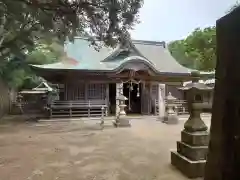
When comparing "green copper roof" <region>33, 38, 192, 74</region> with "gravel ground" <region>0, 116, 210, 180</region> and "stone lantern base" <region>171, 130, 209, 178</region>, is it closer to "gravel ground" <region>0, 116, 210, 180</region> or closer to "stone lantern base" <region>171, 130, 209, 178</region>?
"gravel ground" <region>0, 116, 210, 180</region>

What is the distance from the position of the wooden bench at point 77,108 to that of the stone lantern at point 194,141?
8081 millimetres

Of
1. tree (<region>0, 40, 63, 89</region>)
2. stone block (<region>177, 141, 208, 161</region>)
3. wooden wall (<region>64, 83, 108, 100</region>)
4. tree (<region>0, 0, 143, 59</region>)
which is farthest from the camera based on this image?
tree (<region>0, 40, 63, 89</region>)

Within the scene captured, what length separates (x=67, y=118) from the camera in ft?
43.3

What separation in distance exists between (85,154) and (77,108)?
748cm

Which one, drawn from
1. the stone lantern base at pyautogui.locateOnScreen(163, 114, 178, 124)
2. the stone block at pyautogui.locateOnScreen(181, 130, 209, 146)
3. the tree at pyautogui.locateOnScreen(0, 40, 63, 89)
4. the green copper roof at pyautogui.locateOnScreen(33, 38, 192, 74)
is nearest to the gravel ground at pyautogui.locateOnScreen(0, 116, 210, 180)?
the stone block at pyautogui.locateOnScreen(181, 130, 209, 146)

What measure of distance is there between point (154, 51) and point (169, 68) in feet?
9.21

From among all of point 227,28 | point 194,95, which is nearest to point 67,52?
point 194,95

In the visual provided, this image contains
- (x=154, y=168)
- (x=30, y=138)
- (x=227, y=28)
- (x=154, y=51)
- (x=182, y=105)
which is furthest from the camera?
(x=154, y=51)

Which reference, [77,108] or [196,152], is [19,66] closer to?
[77,108]

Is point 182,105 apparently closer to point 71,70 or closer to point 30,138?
point 71,70

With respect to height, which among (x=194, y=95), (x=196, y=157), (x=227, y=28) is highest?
(x=227, y=28)

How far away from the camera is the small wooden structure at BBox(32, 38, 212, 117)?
13.7m

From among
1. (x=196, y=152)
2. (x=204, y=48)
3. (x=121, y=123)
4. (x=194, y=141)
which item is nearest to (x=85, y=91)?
(x=121, y=123)

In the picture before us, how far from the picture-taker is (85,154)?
635 cm
